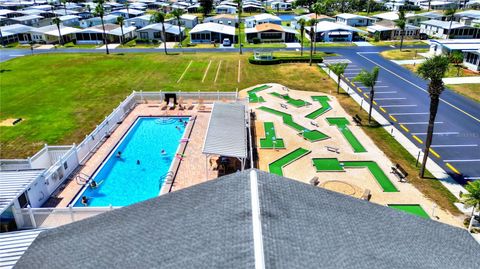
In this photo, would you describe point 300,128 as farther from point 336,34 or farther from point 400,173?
point 336,34

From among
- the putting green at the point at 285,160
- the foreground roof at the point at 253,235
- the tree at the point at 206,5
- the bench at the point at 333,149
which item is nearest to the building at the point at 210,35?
the tree at the point at 206,5

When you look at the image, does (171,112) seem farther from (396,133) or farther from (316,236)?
(316,236)

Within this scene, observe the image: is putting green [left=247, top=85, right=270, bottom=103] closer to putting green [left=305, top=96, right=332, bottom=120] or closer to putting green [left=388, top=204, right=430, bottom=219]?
putting green [left=305, top=96, right=332, bottom=120]

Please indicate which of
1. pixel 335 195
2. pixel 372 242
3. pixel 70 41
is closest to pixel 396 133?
pixel 335 195

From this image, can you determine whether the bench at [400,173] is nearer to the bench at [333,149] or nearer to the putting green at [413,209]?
A: the putting green at [413,209]

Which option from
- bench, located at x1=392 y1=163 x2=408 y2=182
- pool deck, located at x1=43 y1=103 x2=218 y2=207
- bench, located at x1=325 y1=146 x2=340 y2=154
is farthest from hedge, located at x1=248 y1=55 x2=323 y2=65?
bench, located at x1=392 y1=163 x2=408 y2=182

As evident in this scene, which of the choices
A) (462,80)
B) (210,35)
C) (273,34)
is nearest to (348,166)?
(462,80)
